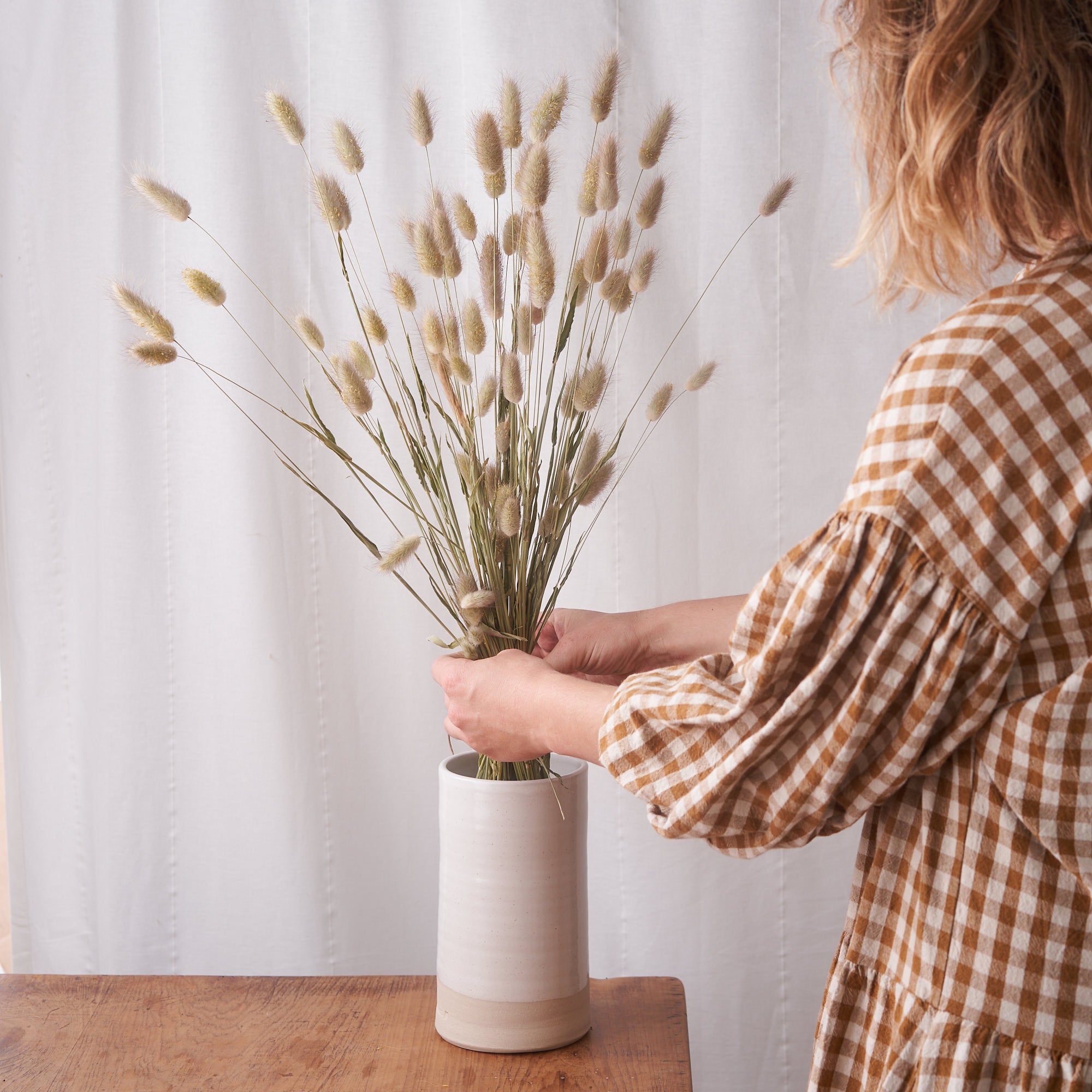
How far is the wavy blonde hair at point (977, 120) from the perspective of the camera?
1.80 ft

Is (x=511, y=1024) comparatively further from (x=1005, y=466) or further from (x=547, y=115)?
(x=547, y=115)

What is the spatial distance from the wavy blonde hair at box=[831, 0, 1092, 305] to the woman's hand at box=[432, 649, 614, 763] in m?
0.36

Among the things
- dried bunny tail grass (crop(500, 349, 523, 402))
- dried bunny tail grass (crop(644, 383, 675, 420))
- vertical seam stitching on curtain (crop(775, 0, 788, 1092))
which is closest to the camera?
dried bunny tail grass (crop(500, 349, 523, 402))

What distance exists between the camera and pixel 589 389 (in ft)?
2.86

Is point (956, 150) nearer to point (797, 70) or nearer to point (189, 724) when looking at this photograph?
point (797, 70)

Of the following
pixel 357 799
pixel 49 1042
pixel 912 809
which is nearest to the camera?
pixel 912 809

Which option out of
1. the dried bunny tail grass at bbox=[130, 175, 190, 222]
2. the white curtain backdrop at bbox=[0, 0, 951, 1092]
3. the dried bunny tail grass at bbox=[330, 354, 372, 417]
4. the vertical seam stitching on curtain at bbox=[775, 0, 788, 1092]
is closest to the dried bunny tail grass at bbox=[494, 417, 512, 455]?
the dried bunny tail grass at bbox=[330, 354, 372, 417]

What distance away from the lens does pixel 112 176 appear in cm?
129

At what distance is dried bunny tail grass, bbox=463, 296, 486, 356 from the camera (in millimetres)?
855

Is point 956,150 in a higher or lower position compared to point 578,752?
higher

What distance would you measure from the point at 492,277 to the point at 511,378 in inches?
4.1

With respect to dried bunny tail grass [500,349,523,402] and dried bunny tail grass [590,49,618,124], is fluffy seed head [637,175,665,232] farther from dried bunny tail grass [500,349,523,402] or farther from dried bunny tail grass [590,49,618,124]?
dried bunny tail grass [500,349,523,402]

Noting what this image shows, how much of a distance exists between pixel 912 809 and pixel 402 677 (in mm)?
790

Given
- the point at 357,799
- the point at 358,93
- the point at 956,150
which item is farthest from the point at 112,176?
the point at 956,150
